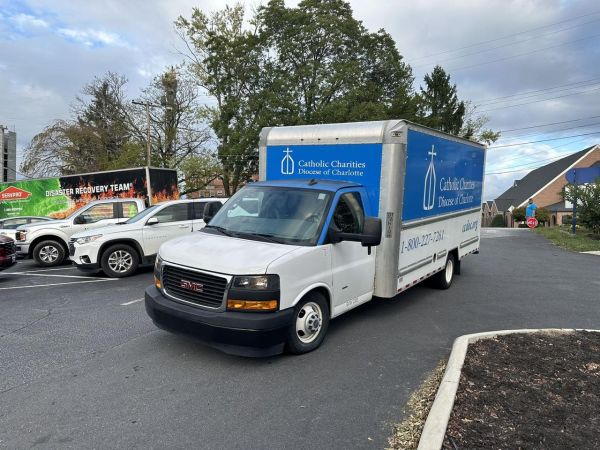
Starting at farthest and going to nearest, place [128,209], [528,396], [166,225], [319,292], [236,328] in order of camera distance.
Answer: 1. [128,209]
2. [166,225]
3. [319,292]
4. [236,328]
5. [528,396]

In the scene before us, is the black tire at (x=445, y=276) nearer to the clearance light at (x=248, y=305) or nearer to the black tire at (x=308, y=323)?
the black tire at (x=308, y=323)

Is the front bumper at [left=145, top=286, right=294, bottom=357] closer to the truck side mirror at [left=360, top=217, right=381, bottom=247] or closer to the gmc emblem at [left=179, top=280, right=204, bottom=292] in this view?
the gmc emblem at [left=179, top=280, right=204, bottom=292]

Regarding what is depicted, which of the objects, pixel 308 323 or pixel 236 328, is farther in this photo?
pixel 308 323

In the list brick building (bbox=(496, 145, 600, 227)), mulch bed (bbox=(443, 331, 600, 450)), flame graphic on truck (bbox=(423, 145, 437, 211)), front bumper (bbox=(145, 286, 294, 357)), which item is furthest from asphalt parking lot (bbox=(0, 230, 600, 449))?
brick building (bbox=(496, 145, 600, 227))

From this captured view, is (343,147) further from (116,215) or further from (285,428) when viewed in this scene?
(116,215)

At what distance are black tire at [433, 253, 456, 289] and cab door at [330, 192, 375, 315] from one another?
2.91m

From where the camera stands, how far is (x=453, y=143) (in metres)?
7.75

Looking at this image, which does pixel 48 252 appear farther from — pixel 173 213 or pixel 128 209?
pixel 173 213

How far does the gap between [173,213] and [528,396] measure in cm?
843

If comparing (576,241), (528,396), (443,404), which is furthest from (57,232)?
(576,241)

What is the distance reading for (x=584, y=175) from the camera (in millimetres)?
20531

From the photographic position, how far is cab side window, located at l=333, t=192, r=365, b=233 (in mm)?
5123

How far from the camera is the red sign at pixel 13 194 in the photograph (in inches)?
932

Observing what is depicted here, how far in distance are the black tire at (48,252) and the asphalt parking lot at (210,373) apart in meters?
3.84
